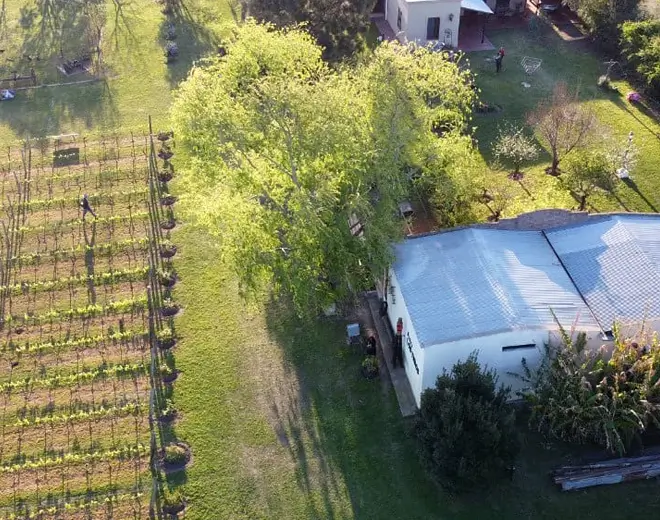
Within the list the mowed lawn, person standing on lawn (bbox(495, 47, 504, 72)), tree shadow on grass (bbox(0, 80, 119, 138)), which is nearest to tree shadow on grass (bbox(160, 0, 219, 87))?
the mowed lawn

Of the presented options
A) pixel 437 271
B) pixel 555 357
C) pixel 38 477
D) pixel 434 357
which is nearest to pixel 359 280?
pixel 437 271

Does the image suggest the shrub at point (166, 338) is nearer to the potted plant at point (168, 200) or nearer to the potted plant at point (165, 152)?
the potted plant at point (168, 200)

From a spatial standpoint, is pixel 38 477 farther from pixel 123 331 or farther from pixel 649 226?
pixel 649 226

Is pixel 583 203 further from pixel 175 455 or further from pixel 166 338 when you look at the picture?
pixel 175 455

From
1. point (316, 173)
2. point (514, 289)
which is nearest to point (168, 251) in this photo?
point (316, 173)

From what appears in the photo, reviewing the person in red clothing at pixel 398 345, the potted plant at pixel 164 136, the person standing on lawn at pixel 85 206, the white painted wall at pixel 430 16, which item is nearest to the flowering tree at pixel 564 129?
the white painted wall at pixel 430 16

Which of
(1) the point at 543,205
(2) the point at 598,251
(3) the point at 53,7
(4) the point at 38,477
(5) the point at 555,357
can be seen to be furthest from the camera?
(3) the point at 53,7
